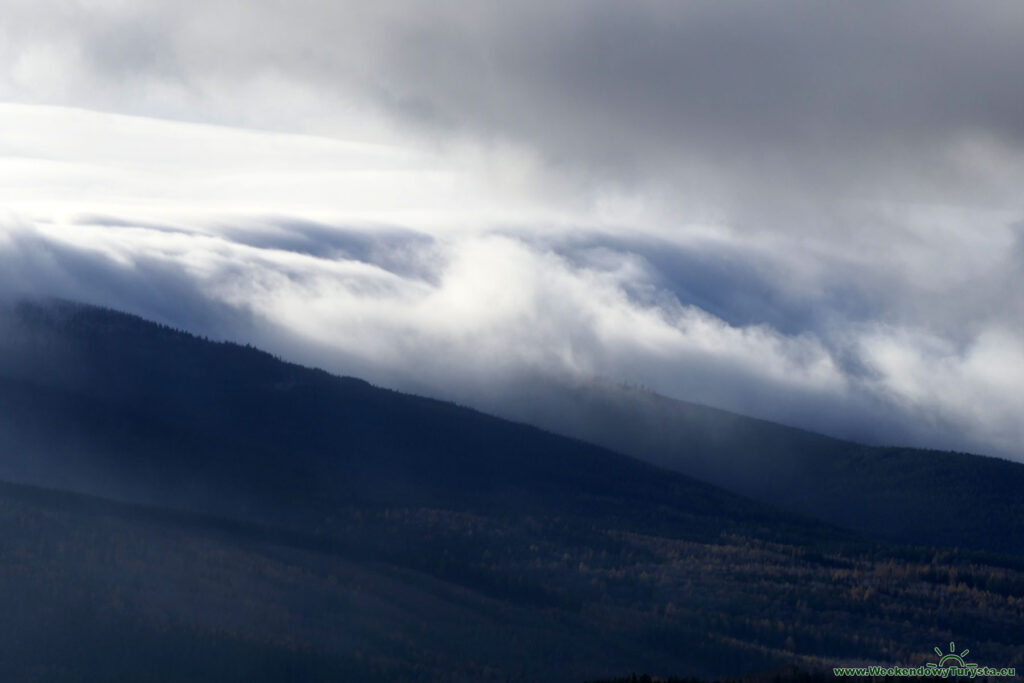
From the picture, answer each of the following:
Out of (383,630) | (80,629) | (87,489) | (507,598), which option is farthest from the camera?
Result: (87,489)

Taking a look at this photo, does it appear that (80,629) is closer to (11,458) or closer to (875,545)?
(11,458)

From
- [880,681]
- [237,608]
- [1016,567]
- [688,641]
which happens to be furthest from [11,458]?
[880,681]

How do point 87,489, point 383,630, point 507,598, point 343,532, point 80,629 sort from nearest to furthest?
point 80,629
point 383,630
point 507,598
point 343,532
point 87,489

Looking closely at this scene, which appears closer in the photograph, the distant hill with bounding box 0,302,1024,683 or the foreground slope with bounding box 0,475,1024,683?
the foreground slope with bounding box 0,475,1024,683

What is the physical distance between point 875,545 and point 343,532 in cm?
6180

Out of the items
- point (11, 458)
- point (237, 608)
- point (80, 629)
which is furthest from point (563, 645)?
point (11, 458)

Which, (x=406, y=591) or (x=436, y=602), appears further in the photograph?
(x=406, y=591)

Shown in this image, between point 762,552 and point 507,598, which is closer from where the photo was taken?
point 507,598

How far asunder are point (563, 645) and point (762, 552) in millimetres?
60973

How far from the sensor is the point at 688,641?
13525 cm

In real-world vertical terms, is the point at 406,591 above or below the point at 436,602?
above

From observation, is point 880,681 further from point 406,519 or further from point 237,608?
point 406,519

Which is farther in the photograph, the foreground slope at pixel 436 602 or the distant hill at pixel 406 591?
the distant hill at pixel 406 591

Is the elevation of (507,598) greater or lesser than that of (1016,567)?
lesser
